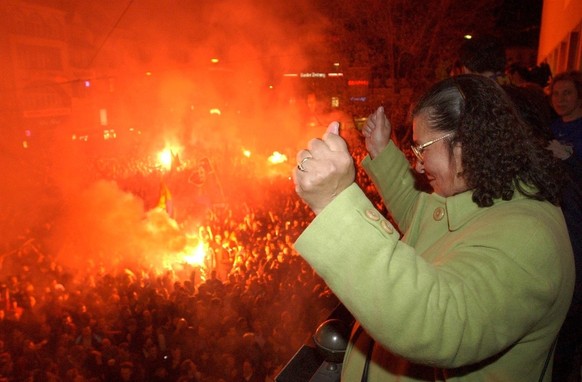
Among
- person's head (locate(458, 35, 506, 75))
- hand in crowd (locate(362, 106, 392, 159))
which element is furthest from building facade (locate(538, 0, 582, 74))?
hand in crowd (locate(362, 106, 392, 159))

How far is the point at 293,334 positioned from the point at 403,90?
1217cm

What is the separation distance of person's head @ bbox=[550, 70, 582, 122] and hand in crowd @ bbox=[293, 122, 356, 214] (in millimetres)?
3036

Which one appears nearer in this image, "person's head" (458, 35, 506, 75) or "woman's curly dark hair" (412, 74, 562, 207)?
"woman's curly dark hair" (412, 74, 562, 207)

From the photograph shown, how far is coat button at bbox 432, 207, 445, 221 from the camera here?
1314 millimetres

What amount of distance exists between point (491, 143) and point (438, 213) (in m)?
0.30

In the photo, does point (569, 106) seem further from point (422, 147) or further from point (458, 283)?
point (458, 283)

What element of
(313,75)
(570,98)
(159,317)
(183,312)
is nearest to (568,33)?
(570,98)

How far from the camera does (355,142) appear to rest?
14.1 m

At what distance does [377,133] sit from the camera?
6.70 feet

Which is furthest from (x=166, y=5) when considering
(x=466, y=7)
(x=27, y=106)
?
(x=27, y=106)

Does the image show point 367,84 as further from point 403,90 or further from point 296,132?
point 296,132

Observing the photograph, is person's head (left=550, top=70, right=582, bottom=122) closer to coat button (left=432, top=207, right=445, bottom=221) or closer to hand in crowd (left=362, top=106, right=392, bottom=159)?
hand in crowd (left=362, top=106, right=392, bottom=159)

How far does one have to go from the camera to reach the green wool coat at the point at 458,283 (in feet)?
2.70

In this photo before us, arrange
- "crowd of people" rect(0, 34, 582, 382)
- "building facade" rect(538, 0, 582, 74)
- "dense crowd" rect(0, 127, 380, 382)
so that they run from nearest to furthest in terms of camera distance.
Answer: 1. "crowd of people" rect(0, 34, 582, 382)
2. "dense crowd" rect(0, 127, 380, 382)
3. "building facade" rect(538, 0, 582, 74)
